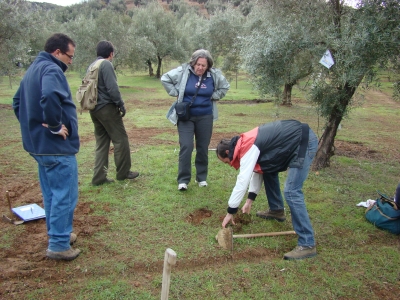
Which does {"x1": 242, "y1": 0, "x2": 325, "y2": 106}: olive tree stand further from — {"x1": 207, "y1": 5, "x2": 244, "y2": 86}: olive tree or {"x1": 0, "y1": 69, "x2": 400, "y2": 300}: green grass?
{"x1": 207, "y1": 5, "x2": 244, "y2": 86}: olive tree

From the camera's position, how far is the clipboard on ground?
485 cm

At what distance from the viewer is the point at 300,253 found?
4.14 metres

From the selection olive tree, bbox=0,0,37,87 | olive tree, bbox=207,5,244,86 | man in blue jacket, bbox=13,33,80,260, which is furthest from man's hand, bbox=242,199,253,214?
olive tree, bbox=207,5,244,86

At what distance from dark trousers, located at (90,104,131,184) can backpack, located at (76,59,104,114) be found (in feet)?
0.71

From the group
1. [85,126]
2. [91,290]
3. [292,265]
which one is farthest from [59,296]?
[85,126]

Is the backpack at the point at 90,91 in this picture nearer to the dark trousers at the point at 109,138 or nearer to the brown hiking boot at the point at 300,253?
the dark trousers at the point at 109,138

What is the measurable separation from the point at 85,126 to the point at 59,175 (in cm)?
918

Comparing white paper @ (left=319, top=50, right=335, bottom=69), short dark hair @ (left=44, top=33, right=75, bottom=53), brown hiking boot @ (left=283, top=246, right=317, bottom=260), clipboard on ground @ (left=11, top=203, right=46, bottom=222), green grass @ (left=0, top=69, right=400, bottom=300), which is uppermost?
short dark hair @ (left=44, top=33, right=75, bottom=53)

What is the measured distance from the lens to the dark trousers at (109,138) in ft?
18.7

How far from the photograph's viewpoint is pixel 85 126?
1244 cm

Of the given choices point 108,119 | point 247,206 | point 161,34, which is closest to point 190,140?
point 108,119

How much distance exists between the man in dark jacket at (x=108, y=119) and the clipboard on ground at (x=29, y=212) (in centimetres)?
123

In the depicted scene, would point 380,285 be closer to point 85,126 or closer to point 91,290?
point 91,290

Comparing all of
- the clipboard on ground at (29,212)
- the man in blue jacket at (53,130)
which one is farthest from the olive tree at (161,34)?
the man in blue jacket at (53,130)
